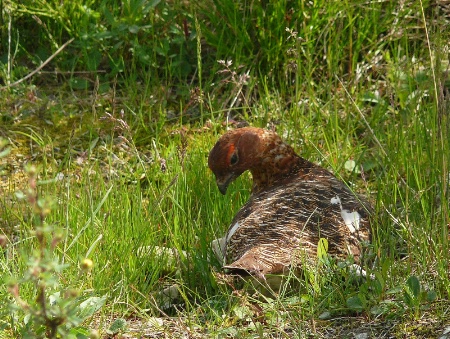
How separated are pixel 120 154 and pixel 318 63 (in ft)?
4.89

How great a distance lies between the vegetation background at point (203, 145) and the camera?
3475 millimetres

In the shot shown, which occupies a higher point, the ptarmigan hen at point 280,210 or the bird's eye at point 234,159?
the bird's eye at point 234,159

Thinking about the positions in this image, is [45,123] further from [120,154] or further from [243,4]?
[243,4]

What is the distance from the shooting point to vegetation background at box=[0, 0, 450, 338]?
3.47 m

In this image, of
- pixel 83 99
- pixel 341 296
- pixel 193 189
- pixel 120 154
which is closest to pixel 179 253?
pixel 193 189

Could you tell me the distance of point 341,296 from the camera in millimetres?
3475

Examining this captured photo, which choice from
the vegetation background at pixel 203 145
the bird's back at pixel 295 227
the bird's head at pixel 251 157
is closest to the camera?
the vegetation background at pixel 203 145

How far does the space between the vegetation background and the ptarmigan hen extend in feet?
0.41

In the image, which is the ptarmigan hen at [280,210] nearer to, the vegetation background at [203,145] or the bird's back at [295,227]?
the bird's back at [295,227]

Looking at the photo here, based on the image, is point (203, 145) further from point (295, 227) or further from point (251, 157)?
point (295, 227)

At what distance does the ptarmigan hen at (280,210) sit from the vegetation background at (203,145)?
0.12 m

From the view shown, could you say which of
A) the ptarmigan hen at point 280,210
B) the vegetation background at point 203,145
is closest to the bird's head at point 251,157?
the ptarmigan hen at point 280,210

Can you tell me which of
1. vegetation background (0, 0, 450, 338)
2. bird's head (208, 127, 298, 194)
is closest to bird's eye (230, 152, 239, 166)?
bird's head (208, 127, 298, 194)

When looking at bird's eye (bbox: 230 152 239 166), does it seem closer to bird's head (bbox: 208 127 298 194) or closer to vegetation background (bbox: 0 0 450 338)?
bird's head (bbox: 208 127 298 194)
